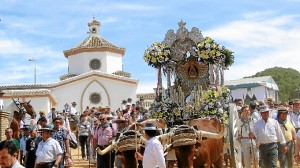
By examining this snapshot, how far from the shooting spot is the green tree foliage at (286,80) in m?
87.2

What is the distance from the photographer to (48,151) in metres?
11.0

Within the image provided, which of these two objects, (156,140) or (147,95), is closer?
(156,140)

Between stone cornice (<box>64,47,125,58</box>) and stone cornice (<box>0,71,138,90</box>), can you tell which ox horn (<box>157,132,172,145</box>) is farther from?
stone cornice (<box>64,47,125,58</box>)

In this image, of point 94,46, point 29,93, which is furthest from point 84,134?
point 94,46

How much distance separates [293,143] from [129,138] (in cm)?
579

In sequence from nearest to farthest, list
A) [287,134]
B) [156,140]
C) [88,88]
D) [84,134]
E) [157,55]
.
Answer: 1. [156,140]
2. [287,134]
3. [157,55]
4. [84,134]
5. [88,88]

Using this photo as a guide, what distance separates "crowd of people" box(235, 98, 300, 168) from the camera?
1280 cm

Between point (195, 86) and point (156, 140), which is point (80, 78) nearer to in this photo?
point (195, 86)

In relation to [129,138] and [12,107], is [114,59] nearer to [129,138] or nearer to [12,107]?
[12,107]

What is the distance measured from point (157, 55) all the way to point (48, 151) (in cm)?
578

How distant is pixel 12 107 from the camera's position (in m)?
18.3

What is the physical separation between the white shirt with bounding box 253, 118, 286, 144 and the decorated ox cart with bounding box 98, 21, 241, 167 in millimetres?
880

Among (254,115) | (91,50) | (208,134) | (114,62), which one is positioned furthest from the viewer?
(114,62)

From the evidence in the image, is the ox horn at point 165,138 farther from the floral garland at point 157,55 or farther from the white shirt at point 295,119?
the white shirt at point 295,119
